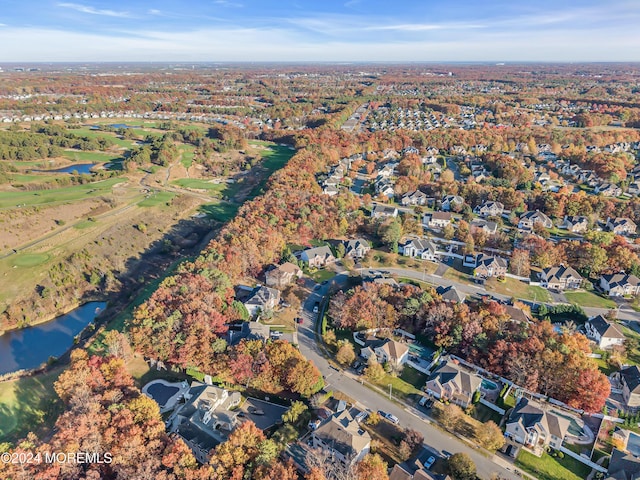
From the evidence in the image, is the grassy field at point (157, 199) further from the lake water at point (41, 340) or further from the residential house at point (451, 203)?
the residential house at point (451, 203)

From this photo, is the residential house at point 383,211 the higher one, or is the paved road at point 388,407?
the residential house at point 383,211

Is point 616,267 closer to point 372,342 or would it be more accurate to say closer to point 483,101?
point 372,342

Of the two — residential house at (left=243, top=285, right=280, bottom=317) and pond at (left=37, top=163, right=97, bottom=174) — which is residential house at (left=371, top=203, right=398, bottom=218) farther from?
pond at (left=37, top=163, right=97, bottom=174)

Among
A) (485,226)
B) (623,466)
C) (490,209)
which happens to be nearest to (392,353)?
(623,466)

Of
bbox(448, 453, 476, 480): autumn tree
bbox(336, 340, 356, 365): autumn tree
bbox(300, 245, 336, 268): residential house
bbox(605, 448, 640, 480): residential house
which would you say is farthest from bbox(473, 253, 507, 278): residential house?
bbox(448, 453, 476, 480): autumn tree

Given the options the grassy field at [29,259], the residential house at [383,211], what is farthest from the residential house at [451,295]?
the grassy field at [29,259]

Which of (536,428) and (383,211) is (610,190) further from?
(536,428)
